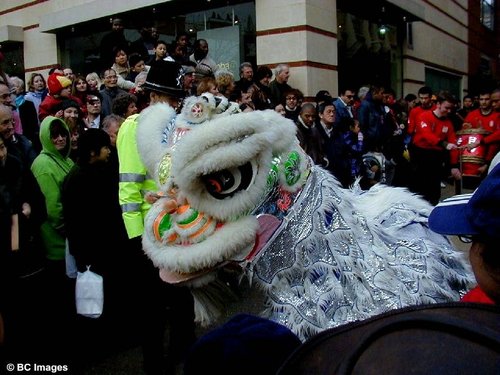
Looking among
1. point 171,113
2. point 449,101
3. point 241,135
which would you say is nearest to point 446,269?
point 241,135

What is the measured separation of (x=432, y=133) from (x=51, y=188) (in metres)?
6.20

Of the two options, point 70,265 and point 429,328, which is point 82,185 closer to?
point 70,265

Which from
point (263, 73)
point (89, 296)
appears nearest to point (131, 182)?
point (89, 296)

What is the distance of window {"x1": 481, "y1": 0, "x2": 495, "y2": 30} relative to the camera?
2378 cm

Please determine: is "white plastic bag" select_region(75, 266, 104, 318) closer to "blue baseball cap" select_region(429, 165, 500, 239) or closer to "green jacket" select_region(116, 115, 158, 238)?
"green jacket" select_region(116, 115, 158, 238)

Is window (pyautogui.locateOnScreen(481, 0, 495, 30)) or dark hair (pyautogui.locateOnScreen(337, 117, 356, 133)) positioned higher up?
window (pyautogui.locateOnScreen(481, 0, 495, 30))

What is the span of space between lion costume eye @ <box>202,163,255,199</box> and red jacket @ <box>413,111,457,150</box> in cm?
703

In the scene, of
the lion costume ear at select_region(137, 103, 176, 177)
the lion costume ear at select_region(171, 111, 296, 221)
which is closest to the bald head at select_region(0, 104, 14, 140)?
the lion costume ear at select_region(137, 103, 176, 177)

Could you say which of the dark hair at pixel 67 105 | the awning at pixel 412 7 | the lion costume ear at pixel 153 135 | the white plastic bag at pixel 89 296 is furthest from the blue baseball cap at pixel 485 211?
the awning at pixel 412 7

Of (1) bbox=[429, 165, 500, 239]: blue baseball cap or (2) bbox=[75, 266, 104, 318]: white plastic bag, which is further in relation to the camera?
(2) bbox=[75, 266, 104, 318]: white plastic bag

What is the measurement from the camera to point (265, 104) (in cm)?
794

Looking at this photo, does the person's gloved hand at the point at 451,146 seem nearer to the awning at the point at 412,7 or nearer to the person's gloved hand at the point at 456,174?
the person's gloved hand at the point at 456,174

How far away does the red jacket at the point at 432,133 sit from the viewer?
→ 28.8 feet

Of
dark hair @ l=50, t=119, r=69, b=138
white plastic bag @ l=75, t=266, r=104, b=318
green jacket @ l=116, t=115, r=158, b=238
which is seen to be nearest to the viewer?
green jacket @ l=116, t=115, r=158, b=238
